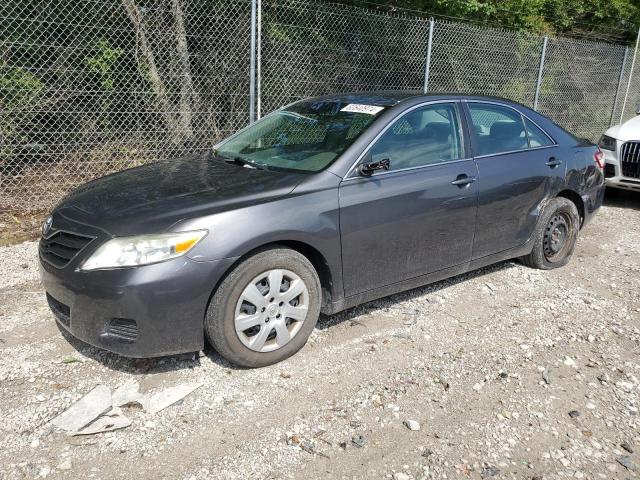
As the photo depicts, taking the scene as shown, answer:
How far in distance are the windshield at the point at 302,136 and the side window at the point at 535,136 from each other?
160 cm

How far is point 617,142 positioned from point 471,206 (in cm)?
468

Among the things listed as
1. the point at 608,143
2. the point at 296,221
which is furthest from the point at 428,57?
the point at 296,221

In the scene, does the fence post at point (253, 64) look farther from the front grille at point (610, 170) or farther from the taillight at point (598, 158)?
the front grille at point (610, 170)

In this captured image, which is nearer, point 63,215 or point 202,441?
point 202,441

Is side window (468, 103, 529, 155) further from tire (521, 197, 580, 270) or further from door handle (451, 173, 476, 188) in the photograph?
tire (521, 197, 580, 270)

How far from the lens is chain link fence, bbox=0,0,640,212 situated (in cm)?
642

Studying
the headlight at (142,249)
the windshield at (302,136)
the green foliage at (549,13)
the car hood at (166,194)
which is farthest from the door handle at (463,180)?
the green foliage at (549,13)

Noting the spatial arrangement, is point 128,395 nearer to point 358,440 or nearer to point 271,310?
point 271,310

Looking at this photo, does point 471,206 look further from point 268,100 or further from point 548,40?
point 548,40

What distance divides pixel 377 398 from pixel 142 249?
1.51 meters

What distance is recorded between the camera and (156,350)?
3031mm

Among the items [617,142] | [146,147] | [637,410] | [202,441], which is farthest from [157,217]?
[617,142]

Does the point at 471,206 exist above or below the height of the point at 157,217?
below

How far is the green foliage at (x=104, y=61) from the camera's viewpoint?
6770 millimetres
